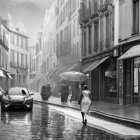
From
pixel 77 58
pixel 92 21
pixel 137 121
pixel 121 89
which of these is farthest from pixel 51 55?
pixel 137 121

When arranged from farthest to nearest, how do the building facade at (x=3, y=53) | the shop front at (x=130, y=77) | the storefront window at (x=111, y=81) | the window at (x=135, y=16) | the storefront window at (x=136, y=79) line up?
the building facade at (x=3, y=53) → the storefront window at (x=111, y=81) → the window at (x=135, y=16) → the storefront window at (x=136, y=79) → the shop front at (x=130, y=77)

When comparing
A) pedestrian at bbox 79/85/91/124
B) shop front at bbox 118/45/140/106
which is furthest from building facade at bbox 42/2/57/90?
pedestrian at bbox 79/85/91/124

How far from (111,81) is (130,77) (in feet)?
14.7

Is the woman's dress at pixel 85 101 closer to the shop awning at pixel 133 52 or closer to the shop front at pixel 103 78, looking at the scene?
the shop awning at pixel 133 52

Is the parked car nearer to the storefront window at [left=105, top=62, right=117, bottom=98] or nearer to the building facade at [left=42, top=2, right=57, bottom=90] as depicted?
the storefront window at [left=105, top=62, right=117, bottom=98]

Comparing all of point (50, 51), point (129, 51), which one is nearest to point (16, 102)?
point (129, 51)

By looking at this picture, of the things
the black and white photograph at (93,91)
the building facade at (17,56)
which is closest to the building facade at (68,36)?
the black and white photograph at (93,91)

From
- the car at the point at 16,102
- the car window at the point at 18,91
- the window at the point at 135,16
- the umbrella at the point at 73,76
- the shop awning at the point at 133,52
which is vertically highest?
the window at the point at 135,16

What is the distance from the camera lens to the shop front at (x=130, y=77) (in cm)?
2462

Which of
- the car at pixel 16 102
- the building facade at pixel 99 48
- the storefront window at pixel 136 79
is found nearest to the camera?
the car at pixel 16 102

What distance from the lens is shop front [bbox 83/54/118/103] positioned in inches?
1171

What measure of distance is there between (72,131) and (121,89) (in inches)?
570

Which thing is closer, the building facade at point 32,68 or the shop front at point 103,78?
the shop front at point 103,78

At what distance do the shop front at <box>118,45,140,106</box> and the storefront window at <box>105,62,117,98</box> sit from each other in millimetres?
1937
